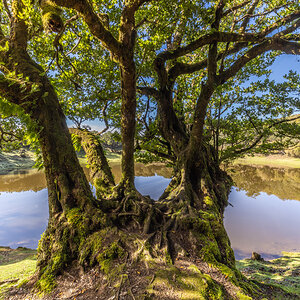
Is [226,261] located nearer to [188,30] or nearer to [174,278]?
[174,278]

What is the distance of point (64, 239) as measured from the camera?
11.0 ft

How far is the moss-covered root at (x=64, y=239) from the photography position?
Answer: 3098 millimetres

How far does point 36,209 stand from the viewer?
18641 mm

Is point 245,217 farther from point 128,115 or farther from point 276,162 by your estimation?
point 276,162

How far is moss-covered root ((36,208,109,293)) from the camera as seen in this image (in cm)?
310

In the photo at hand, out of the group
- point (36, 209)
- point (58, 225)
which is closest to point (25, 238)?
point (36, 209)

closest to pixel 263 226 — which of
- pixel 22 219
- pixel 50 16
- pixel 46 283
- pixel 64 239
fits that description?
pixel 64 239

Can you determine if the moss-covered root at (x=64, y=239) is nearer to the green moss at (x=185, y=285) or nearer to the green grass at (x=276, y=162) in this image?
the green moss at (x=185, y=285)

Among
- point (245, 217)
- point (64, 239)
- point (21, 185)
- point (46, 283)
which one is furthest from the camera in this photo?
point (21, 185)

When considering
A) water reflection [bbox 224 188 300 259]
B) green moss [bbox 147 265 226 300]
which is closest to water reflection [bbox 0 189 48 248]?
green moss [bbox 147 265 226 300]

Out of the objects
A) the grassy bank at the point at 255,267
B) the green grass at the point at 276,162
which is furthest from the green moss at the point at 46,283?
the green grass at the point at 276,162

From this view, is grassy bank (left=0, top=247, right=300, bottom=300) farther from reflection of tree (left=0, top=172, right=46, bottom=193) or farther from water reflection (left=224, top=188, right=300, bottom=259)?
reflection of tree (left=0, top=172, right=46, bottom=193)

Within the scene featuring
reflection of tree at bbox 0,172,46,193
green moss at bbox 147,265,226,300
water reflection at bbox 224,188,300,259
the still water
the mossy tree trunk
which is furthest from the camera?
reflection of tree at bbox 0,172,46,193

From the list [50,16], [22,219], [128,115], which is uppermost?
[50,16]
